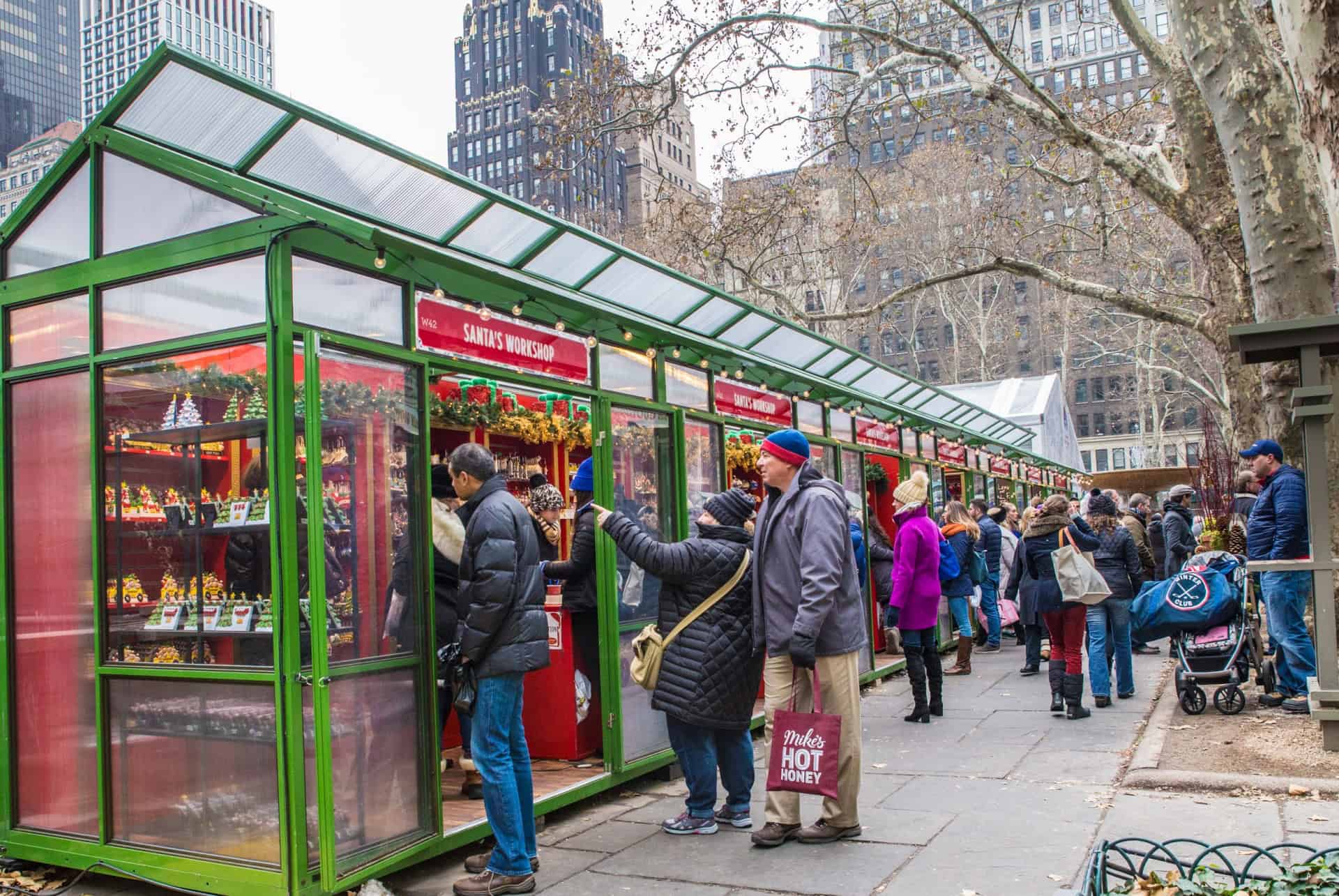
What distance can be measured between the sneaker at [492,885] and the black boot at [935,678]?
15.8 ft

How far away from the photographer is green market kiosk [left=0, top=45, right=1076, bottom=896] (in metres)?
4.67

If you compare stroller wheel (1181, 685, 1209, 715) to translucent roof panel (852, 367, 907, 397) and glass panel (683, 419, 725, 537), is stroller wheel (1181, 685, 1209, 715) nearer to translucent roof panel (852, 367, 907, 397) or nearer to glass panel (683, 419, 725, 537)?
glass panel (683, 419, 725, 537)

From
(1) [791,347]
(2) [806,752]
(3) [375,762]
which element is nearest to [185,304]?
(3) [375,762]

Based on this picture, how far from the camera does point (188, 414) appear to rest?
5.20 m

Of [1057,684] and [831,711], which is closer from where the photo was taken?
[831,711]

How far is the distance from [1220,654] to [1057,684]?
47.2 inches

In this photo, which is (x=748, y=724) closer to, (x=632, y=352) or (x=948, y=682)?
(x=632, y=352)

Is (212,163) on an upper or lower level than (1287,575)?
upper

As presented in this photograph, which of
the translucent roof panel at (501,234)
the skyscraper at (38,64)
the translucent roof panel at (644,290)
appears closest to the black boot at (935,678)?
the translucent roof panel at (644,290)

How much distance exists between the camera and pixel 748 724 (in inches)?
225

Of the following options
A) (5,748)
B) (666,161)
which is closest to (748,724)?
(5,748)

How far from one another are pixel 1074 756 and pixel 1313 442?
2436 mm

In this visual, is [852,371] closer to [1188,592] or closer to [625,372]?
[1188,592]

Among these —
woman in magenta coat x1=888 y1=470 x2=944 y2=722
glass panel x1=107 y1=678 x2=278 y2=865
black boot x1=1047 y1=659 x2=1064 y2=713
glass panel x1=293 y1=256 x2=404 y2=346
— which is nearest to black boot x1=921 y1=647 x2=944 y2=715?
woman in magenta coat x1=888 y1=470 x2=944 y2=722
